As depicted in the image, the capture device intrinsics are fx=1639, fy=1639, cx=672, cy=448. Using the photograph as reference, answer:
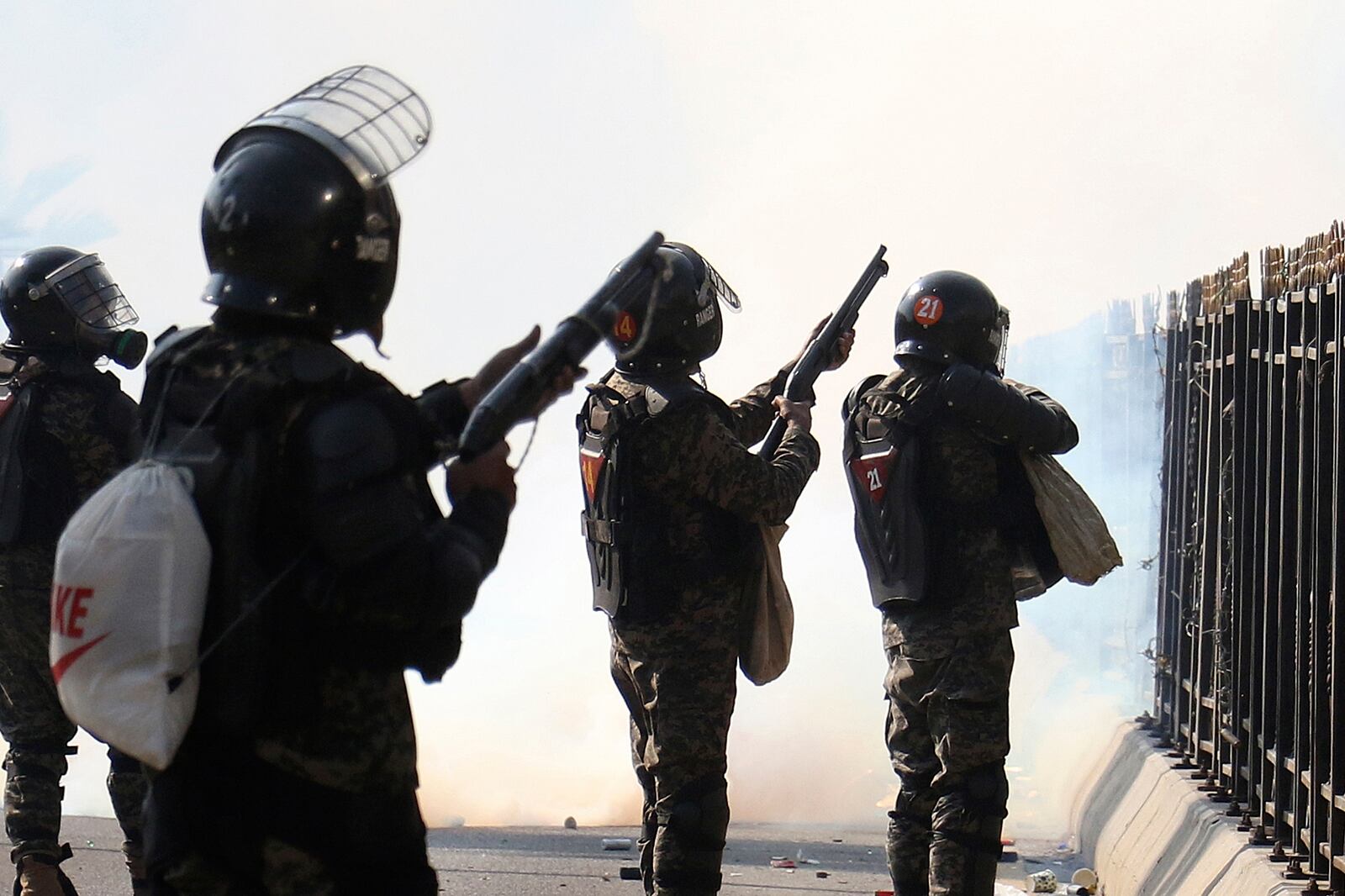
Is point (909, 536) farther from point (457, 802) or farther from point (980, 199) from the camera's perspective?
point (980, 199)

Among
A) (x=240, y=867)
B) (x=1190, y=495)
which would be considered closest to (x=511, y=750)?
(x=1190, y=495)

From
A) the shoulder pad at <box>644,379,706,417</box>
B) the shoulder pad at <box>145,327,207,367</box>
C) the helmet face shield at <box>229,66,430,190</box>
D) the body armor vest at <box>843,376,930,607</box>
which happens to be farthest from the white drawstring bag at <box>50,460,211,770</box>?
the body armor vest at <box>843,376,930,607</box>

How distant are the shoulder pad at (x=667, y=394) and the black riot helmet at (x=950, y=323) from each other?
2.81ft

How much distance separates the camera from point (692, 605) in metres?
4.61

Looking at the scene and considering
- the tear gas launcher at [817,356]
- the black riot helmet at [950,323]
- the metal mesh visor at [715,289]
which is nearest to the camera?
the metal mesh visor at [715,289]

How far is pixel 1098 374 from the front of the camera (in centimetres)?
1182

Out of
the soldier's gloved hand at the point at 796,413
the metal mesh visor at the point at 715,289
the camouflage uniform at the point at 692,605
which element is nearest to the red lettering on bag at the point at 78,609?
the camouflage uniform at the point at 692,605

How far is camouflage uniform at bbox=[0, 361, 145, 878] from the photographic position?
17.1ft

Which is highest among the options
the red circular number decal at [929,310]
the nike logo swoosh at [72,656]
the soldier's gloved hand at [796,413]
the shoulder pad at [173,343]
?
the red circular number decal at [929,310]

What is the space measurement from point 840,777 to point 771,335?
324cm

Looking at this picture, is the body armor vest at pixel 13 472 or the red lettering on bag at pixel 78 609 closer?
the red lettering on bag at pixel 78 609

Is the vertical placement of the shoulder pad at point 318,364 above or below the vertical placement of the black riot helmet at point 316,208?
below

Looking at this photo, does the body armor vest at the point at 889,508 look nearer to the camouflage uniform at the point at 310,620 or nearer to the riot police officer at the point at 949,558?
the riot police officer at the point at 949,558

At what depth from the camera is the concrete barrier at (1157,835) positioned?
527cm
